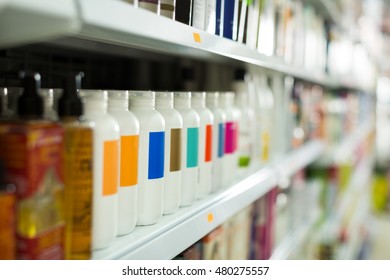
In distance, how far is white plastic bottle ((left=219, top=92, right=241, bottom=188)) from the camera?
133 cm

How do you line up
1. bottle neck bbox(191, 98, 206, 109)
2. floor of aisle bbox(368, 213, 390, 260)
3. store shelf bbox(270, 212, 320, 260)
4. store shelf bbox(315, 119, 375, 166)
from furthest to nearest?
floor of aisle bbox(368, 213, 390, 260)
store shelf bbox(315, 119, 375, 166)
store shelf bbox(270, 212, 320, 260)
bottle neck bbox(191, 98, 206, 109)

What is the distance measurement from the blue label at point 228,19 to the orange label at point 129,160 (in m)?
0.50

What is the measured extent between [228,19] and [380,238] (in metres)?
4.43

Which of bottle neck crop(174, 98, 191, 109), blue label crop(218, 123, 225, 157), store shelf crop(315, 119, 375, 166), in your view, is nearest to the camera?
bottle neck crop(174, 98, 191, 109)

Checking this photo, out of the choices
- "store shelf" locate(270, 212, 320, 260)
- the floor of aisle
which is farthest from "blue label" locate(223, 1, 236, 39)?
the floor of aisle

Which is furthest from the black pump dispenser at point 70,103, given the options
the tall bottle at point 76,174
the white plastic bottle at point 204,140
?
the white plastic bottle at point 204,140

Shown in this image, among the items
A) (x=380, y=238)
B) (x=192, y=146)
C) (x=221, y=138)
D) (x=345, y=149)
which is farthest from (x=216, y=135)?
(x=380, y=238)

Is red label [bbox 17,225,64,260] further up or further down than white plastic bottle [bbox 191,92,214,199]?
further down

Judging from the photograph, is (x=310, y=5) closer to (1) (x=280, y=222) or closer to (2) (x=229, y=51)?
(1) (x=280, y=222)

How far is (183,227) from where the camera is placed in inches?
38.8

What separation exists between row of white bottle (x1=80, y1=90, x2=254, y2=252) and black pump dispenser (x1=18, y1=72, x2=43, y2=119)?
0.11 meters

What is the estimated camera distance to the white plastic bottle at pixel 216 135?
49.4 inches

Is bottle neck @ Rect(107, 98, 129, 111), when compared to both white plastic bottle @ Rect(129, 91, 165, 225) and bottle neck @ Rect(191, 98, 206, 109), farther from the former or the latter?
bottle neck @ Rect(191, 98, 206, 109)
